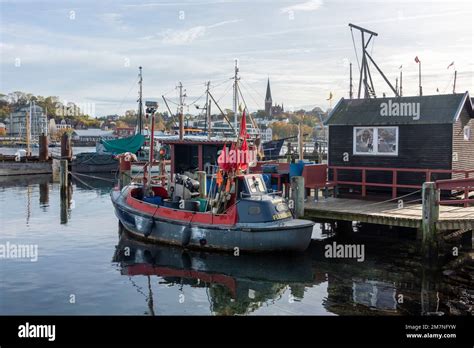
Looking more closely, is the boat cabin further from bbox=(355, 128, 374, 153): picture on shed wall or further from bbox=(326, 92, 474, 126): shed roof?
bbox=(355, 128, 374, 153): picture on shed wall

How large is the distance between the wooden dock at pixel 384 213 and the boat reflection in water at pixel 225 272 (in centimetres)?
172

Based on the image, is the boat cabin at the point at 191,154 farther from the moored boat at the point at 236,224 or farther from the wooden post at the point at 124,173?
the moored boat at the point at 236,224

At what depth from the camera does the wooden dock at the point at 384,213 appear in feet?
50.2

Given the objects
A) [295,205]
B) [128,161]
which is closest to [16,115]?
[128,161]

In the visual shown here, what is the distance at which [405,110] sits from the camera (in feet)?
64.6

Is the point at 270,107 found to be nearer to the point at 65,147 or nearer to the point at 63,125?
the point at 63,125

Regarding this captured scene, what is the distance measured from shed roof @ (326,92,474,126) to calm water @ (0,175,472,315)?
4538 millimetres

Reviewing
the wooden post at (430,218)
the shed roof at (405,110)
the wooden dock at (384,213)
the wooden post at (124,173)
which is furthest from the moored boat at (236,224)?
the wooden post at (124,173)

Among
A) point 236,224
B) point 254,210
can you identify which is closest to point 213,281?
point 236,224

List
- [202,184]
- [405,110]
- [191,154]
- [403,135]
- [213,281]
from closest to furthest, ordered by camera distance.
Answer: [213,281] < [403,135] < [405,110] < [202,184] < [191,154]

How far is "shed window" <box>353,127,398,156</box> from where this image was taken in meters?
19.7

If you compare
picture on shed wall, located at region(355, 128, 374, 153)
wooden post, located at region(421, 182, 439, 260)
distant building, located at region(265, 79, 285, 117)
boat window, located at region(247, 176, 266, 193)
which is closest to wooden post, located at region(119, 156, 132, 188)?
boat window, located at region(247, 176, 266, 193)

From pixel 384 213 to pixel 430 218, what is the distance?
69.2 inches
